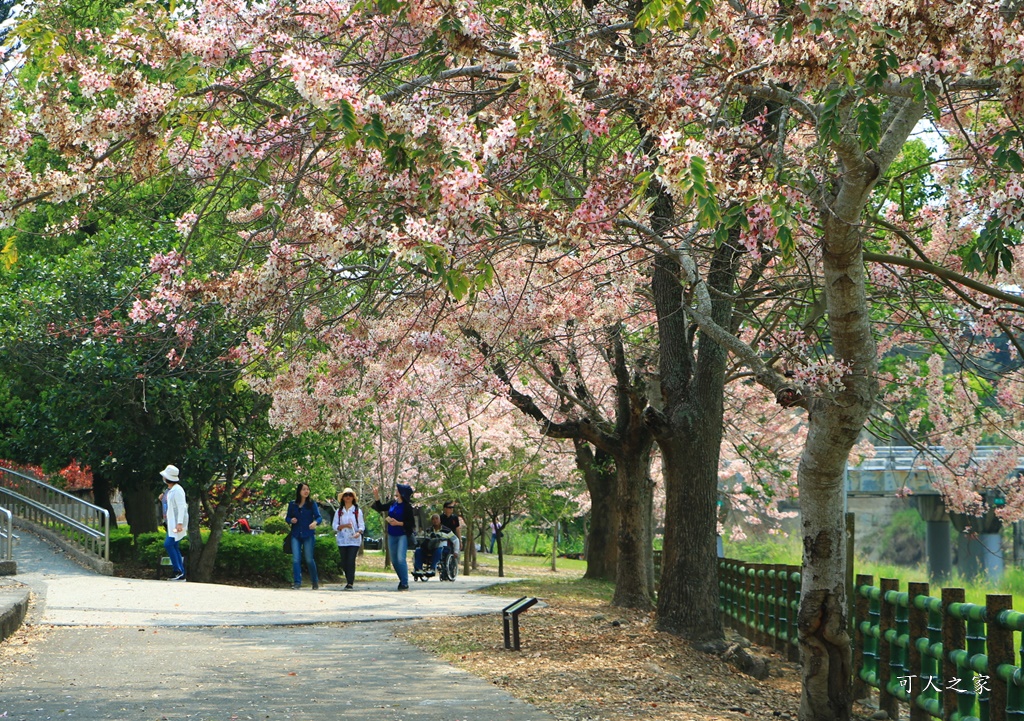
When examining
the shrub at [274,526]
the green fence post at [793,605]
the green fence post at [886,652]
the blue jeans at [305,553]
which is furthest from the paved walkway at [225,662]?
the shrub at [274,526]

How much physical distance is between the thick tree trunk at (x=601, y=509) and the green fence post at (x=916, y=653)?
44.3ft

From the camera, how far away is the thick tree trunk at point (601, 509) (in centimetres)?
2214

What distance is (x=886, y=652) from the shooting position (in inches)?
344

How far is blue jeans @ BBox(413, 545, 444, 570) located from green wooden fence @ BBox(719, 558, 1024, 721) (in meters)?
14.1

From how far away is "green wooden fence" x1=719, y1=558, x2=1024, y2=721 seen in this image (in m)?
6.64

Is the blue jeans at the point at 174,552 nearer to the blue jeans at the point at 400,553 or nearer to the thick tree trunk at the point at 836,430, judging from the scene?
the blue jeans at the point at 400,553

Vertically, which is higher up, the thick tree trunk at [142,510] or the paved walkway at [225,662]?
the thick tree trunk at [142,510]

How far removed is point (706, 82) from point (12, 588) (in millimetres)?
10297

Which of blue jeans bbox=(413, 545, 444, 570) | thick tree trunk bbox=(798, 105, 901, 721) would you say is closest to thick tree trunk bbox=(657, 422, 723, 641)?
thick tree trunk bbox=(798, 105, 901, 721)

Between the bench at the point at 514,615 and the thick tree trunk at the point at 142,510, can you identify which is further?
the thick tree trunk at the point at 142,510

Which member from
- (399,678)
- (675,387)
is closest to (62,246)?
(675,387)

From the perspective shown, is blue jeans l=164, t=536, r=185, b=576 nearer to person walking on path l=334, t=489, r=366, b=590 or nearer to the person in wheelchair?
person walking on path l=334, t=489, r=366, b=590

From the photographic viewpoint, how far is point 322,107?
19.0ft

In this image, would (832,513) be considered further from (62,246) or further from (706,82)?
(62,246)
